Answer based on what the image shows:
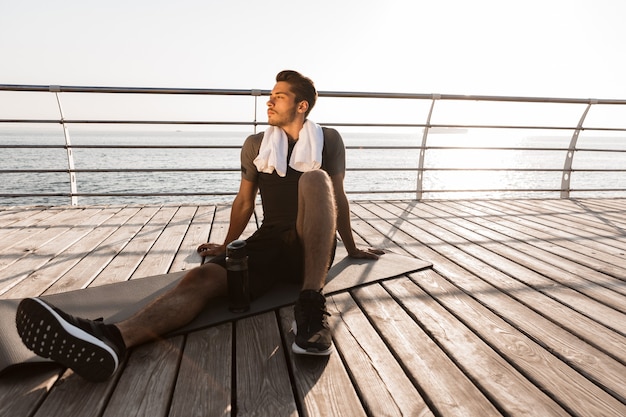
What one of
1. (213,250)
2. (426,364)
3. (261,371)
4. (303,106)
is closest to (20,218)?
(213,250)

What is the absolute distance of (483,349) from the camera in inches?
57.5

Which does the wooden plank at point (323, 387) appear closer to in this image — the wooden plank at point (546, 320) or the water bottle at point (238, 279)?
the water bottle at point (238, 279)

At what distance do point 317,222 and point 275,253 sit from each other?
0.29 m

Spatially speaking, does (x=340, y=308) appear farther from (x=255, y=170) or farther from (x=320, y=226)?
(x=255, y=170)

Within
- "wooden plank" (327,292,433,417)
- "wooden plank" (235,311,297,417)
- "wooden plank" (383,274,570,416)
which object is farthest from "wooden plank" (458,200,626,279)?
"wooden plank" (235,311,297,417)

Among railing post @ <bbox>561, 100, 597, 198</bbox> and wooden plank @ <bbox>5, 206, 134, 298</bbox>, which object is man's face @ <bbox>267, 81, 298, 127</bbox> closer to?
wooden plank @ <bbox>5, 206, 134, 298</bbox>

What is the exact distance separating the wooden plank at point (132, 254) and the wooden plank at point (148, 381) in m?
0.80

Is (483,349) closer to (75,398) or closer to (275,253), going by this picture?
(275,253)

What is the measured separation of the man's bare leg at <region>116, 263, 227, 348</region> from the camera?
1439mm

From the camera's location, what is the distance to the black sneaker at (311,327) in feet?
4.42

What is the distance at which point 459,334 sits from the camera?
1.57 metres

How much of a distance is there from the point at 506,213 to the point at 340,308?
289cm

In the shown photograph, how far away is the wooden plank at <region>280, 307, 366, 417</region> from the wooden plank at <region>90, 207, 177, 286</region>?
3.83ft

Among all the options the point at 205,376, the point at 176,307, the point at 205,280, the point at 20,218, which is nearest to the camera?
the point at 205,376
